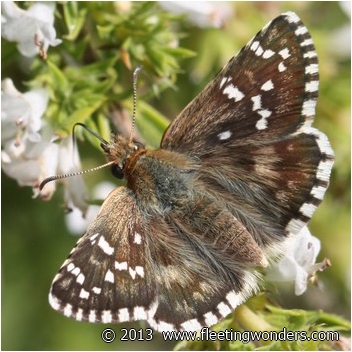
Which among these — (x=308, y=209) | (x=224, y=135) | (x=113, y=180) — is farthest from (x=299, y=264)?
(x=113, y=180)

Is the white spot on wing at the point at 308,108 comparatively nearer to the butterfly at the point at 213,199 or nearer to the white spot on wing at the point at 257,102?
the butterfly at the point at 213,199

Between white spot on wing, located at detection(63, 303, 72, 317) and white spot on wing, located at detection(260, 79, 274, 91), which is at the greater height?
white spot on wing, located at detection(260, 79, 274, 91)

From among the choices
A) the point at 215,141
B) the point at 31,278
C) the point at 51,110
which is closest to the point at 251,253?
the point at 215,141

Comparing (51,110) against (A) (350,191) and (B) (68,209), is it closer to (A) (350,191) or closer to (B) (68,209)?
(B) (68,209)

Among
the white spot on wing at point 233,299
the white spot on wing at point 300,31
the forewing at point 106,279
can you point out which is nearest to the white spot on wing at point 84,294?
the forewing at point 106,279

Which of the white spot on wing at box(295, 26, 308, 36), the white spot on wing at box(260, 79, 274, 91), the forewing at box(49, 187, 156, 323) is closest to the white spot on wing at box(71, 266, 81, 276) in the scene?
the forewing at box(49, 187, 156, 323)

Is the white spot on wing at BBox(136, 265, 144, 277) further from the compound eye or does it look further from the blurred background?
the blurred background
